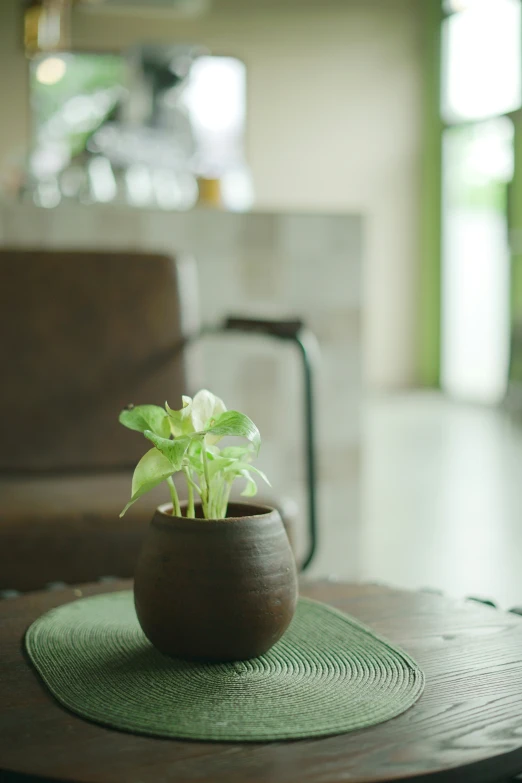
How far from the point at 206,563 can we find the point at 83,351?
4.00ft

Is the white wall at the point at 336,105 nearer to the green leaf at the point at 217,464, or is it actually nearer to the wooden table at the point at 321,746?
the green leaf at the point at 217,464

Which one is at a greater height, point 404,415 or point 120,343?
point 120,343

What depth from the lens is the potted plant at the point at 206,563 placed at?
2.63ft

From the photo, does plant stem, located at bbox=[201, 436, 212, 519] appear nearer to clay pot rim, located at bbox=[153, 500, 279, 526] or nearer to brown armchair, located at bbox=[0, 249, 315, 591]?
clay pot rim, located at bbox=[153, 500, 279, 526]

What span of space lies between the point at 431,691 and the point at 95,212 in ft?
6.45

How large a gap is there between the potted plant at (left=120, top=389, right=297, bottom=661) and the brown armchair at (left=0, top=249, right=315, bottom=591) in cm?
87

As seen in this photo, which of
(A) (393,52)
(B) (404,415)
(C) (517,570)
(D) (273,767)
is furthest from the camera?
(A) (393,52)

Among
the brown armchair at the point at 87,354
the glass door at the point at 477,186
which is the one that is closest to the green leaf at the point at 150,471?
the brown armchair at the point at 87,354

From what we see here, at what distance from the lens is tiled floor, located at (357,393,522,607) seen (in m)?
2.67

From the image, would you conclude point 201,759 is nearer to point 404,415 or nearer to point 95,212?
point 95,212

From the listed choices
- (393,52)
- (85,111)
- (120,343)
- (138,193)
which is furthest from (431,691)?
(393,52)

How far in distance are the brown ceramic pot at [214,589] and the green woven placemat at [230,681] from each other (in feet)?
0.08

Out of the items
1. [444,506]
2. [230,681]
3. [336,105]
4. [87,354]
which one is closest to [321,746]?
[230,681]

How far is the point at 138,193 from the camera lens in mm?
3512
